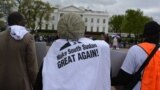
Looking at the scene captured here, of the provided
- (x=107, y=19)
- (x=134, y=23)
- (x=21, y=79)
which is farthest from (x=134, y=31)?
(x=21, y=79)

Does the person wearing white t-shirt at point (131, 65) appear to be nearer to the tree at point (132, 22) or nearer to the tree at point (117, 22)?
the tree at point (132, 22)

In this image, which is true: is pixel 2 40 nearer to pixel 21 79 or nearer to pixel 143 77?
pixel 21 79

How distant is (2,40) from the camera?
6070 millimetres

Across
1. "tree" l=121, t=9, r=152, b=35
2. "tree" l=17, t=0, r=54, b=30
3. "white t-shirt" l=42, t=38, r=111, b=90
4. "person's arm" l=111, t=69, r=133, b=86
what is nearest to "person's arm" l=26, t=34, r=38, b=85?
"person's arm" l=111, t=69, r=133, b=86

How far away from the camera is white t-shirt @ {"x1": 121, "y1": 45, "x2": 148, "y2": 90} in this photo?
5.01 meters

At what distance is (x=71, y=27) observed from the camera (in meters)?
4.28

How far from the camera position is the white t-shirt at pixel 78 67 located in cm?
429

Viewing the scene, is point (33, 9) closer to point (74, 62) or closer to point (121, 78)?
point (121, 78)

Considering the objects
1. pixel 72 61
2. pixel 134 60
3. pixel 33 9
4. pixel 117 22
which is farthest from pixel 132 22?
pixel 72 61

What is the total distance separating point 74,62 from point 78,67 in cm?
6

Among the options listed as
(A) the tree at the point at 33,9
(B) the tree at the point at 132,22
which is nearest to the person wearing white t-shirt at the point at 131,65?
(A) the tree at the point at 33,9

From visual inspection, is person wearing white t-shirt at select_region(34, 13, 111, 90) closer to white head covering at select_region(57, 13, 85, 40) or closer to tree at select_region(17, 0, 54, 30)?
white head covering at select_region(57, 13, 85, 40)

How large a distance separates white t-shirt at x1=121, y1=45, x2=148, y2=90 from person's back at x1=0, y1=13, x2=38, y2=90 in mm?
1434

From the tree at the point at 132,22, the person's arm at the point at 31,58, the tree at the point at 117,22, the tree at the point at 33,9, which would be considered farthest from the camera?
the tree at the point at 117,22
